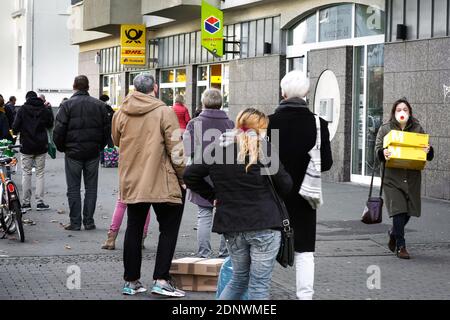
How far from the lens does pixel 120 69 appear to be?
3472cm

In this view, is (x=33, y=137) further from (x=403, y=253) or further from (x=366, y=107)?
(x=366, y=107)

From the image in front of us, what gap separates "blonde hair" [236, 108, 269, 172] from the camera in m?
6.19

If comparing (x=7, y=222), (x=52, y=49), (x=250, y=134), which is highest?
(x=52, y=49)

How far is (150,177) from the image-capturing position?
25.8ft

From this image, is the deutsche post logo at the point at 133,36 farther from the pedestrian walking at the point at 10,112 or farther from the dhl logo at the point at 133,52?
the pedestrian walking at the point at 10,112

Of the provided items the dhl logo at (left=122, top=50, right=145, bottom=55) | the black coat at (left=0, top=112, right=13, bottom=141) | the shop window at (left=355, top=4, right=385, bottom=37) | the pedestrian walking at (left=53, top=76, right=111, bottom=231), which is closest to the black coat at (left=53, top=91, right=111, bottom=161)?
the pedestrian walking at (left=53, top=76, right=111, bottom=231)

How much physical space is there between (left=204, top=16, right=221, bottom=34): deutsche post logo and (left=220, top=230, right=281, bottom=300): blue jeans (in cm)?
1761

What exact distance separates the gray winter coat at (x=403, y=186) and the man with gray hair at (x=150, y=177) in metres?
3.05

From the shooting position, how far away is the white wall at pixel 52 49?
158 ft

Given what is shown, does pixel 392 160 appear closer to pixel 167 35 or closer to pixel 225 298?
pixel 225 298

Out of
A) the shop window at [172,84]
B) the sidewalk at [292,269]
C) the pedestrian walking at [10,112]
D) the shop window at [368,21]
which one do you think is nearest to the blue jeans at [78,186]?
the sidewalk at [292,269]

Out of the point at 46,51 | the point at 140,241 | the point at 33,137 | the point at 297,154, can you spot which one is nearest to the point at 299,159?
the point at 297,154

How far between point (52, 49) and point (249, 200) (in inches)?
1721
